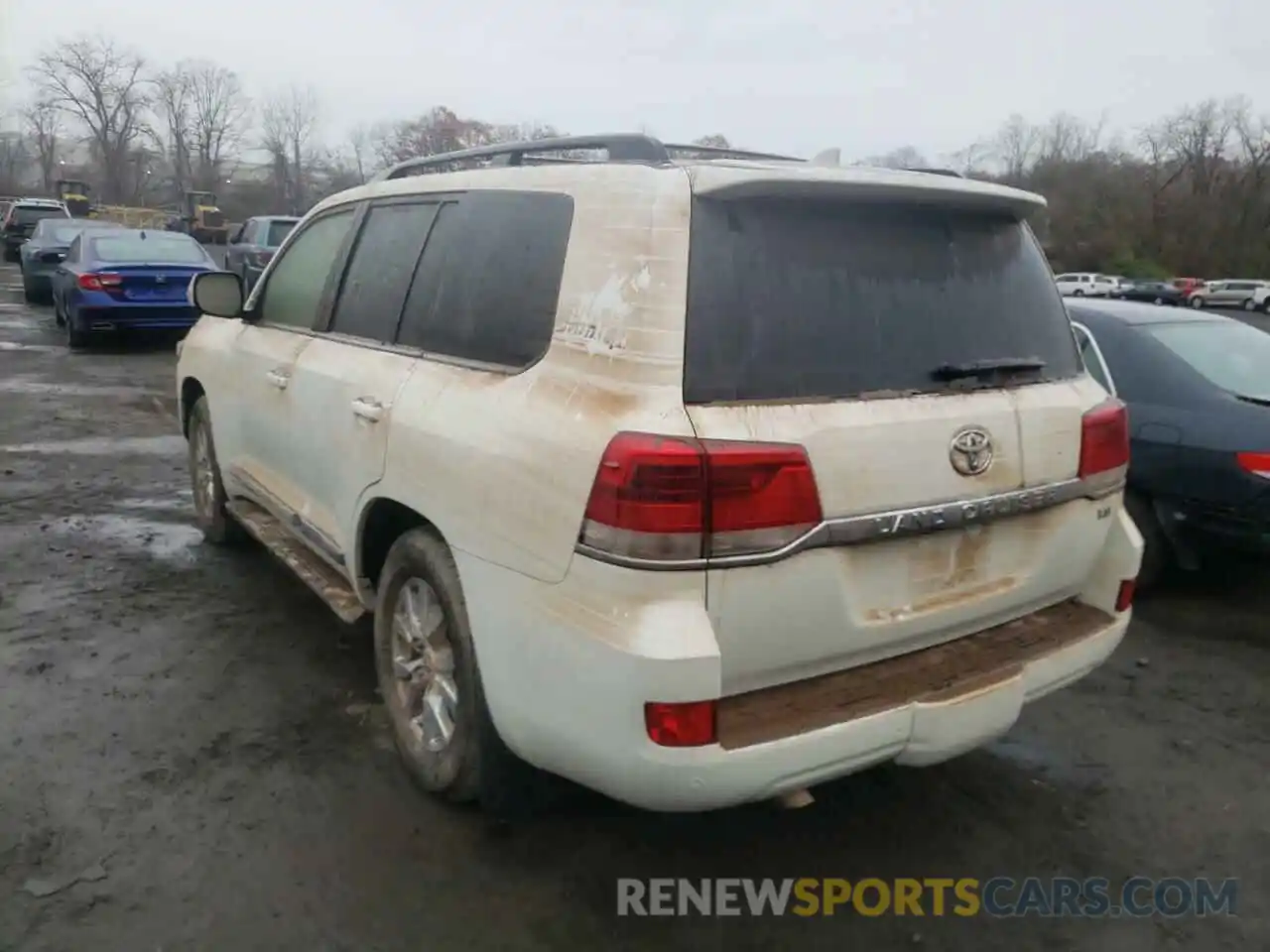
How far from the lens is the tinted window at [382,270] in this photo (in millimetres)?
3580

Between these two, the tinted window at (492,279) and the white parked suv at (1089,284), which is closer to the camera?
the tinted window at (492,279)

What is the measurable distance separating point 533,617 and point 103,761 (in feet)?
6.07

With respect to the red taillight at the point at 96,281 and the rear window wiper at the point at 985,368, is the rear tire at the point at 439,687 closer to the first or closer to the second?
the rear window wiper at the point at 985,368

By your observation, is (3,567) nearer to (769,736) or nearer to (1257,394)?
(769,736)

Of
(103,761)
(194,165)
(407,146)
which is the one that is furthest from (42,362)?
(194,165)

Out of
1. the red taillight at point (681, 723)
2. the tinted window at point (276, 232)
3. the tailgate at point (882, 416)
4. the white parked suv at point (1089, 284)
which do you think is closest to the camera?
the red taillight at point (681, 723)

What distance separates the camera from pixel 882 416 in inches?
100

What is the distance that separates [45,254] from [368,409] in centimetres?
1943

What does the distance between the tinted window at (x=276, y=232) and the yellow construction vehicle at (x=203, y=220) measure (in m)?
33.1

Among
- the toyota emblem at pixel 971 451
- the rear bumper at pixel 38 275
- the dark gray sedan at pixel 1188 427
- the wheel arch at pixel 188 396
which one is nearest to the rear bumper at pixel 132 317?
the rear bumper at pixel 38 275

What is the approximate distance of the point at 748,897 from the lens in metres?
2.83

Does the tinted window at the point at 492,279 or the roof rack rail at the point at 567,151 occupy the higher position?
the roof rack rail at the point at 567,151

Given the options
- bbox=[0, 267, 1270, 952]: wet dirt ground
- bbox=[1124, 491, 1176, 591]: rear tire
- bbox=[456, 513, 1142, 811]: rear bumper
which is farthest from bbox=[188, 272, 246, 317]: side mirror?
bbox=[1124, 491, 1176, 591]: rear tire

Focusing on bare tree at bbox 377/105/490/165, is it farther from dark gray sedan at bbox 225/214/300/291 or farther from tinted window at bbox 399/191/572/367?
tinted window at bbox 399/191/572/367
